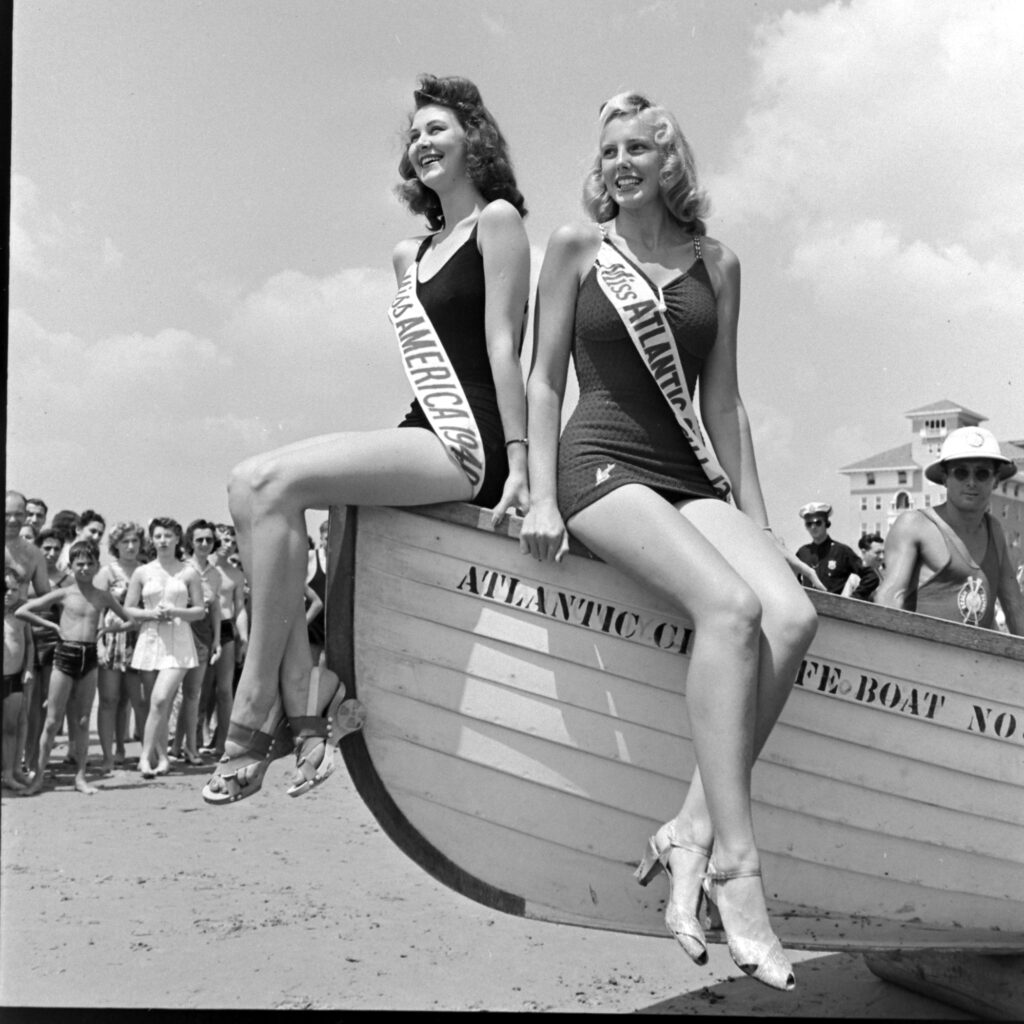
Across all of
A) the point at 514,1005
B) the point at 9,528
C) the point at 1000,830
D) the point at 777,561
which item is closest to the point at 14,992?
the point at 514,1005

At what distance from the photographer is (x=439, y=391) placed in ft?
11.3

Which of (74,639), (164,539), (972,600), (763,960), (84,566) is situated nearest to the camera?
(763,960)

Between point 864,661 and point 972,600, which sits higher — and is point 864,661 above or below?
below

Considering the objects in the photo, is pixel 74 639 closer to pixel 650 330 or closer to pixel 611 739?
pixel 611 739

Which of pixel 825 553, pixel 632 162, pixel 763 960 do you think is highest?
pixel 632 162

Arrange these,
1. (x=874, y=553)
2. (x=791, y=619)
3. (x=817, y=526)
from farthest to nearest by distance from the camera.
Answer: (x=874, y=553), (x=817, y=526), (x=791, y=619)

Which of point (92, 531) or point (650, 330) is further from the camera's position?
point (92, 531)

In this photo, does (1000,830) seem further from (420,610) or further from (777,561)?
(420,610)

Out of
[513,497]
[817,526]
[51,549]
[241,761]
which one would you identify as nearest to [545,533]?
[513,497]

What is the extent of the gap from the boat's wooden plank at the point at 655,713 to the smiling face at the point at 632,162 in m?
1.38

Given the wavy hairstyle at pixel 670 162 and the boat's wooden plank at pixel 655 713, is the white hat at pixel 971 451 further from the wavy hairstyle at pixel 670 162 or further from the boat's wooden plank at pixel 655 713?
the wavy hairstyle at pixel 670 162

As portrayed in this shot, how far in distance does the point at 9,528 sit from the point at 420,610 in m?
3.78

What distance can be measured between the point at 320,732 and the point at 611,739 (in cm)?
88

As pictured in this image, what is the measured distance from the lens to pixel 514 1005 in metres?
4.44
